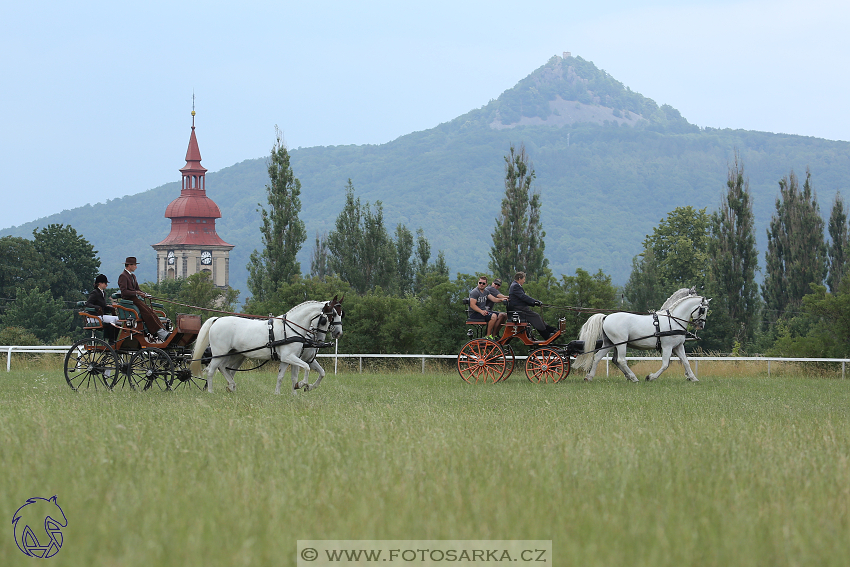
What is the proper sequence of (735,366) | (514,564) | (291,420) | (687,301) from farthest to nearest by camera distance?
(735,366) → (687,301) → (291,420) → (514,564)

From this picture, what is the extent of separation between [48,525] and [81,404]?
→ 625 centimetres

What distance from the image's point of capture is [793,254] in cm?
4647

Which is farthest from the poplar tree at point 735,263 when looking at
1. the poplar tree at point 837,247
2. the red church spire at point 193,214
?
the red church spire at point 193,214

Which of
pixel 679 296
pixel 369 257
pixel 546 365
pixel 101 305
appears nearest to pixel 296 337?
pixel 101 305

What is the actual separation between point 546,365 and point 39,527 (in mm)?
13628

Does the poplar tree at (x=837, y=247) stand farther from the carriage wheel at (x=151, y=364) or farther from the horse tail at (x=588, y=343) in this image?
the carriage wheel at (x=151, y=364)

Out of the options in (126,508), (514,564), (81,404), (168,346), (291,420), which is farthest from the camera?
(168,346)

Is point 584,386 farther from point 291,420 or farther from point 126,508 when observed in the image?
point 126,508

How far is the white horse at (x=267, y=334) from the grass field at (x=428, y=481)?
3.54 m

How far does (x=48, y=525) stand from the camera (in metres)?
4.15

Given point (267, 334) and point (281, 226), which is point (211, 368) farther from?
point (281, 226)

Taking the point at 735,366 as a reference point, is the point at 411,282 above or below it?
above

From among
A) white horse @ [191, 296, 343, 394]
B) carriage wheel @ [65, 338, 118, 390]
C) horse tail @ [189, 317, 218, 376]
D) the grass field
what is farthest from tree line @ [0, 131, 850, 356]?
the grass field

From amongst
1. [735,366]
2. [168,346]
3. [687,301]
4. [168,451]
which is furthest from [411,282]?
[168,451]
